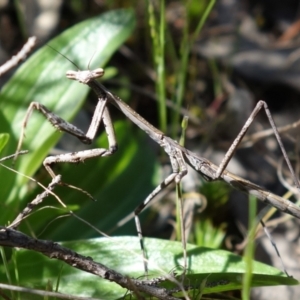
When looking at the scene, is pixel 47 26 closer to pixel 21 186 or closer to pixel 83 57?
pixel 83 57

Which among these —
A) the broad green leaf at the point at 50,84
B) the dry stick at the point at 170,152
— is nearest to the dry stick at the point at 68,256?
the dry stick at the point at 170,152

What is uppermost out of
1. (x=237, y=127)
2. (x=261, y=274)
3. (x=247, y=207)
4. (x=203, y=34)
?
(x=203, y=34)

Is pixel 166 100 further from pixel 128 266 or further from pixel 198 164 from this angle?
pixel 128 266

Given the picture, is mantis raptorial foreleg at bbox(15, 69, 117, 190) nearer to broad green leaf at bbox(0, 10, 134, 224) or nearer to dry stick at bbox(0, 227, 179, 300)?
broad green leaf at bbox(0, 10, 134, 224)

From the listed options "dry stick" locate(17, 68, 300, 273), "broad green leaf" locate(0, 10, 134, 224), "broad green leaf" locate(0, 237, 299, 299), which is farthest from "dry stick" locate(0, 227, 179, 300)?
"broad green leaf" locate(0, 10, 134, 224)

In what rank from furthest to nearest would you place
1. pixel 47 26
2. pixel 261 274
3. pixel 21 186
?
1. pixel 47 26
2. pixel 21 186
3. pixel 261 274

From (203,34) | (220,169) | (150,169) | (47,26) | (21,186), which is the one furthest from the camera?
(203,34)

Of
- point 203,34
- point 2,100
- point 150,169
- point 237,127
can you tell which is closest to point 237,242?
point 150,169
